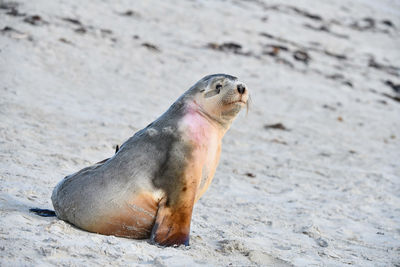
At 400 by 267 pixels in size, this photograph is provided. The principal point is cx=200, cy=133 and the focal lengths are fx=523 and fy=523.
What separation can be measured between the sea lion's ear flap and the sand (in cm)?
7

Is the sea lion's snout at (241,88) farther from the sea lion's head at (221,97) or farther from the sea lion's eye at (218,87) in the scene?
the sea lion's eye at (218,87)

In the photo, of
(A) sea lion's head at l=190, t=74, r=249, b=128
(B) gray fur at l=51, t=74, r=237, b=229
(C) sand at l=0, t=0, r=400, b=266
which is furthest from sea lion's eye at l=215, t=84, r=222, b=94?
(C) sand at l=0, t=0, r=400, b=266

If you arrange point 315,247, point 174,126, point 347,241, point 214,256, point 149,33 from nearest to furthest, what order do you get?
1. point 214,256
2. point 174,126
3. point 315,247
4. point 347,241
5. point 149,33

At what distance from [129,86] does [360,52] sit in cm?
837

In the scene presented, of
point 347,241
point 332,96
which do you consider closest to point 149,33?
point 332,96

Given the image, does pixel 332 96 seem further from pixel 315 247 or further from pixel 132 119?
pixel 315 247

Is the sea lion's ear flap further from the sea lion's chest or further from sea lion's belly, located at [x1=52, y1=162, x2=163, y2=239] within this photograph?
the sea lion's chest

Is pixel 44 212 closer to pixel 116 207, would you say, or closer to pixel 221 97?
pixel 116 207

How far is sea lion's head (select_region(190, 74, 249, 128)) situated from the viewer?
3375mm

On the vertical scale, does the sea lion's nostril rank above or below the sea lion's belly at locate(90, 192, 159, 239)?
above

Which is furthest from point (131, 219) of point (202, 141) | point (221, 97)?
point (221, 97)

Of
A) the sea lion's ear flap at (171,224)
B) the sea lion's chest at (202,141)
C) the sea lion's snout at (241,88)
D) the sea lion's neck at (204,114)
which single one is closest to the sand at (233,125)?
the sea lion's ear flap at (171,224)

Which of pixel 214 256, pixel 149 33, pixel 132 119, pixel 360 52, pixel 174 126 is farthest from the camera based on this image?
pixel 360 52

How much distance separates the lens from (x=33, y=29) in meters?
9.84
